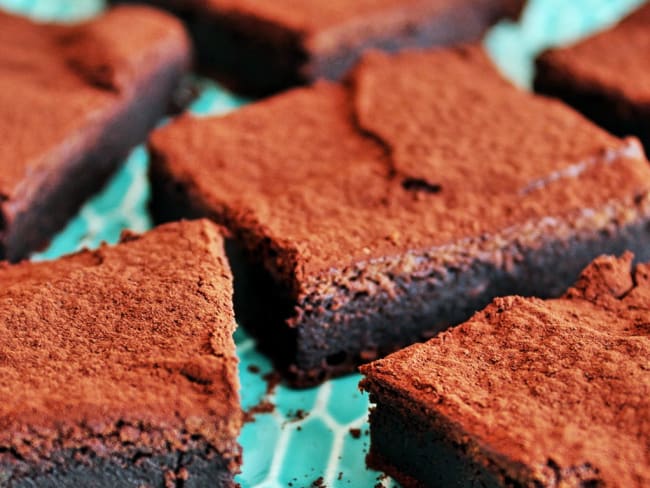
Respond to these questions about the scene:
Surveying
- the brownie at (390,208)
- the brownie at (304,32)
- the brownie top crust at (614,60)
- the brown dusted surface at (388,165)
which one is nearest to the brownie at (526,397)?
the brownie at (390,208)

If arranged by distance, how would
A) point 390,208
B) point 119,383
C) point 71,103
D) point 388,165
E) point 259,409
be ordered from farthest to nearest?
point 71,103 → point 388,165 → point 390,208 → point 259,409 → point 119,383

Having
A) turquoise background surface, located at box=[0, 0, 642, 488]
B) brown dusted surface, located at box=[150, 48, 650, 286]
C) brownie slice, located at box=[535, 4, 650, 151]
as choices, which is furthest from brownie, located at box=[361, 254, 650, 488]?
brownie slice, located at box=[535, 4, 650, 151]

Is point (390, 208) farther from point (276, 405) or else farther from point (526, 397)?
point (526, 397)

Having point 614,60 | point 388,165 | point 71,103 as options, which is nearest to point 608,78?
point 614,60

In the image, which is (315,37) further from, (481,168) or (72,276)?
(72,276)

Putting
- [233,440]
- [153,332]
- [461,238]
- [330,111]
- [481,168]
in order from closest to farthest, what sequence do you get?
[233,440]
[153,332]
[461,238]
[481,168]
[330,111]

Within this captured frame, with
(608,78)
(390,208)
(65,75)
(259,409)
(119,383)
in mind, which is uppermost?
(608,78)

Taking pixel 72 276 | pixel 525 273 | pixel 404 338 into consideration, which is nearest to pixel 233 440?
pixel 72 276
